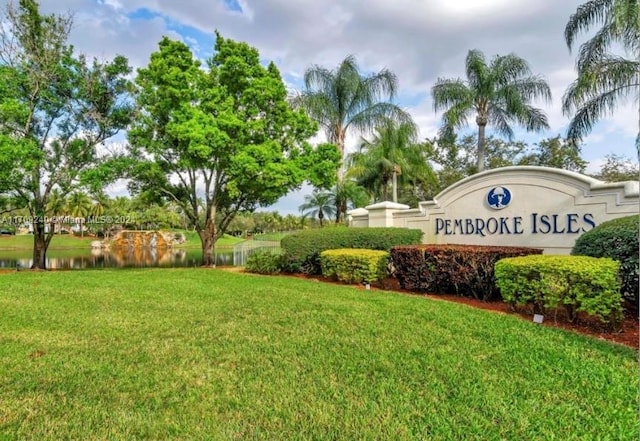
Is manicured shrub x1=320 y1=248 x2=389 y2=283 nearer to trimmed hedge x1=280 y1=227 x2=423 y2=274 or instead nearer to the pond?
trimmed hedge x1=280 y1=227 x2=423 y2=274

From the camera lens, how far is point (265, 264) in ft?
36.2

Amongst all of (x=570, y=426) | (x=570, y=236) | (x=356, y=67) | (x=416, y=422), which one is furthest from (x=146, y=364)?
(x=356, y=67)

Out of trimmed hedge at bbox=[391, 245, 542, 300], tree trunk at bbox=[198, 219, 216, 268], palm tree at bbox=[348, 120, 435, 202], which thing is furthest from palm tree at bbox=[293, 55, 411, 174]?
trimmed hedge at bbox=[391, 245, 542, 300]

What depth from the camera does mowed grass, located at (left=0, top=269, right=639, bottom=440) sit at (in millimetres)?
2385

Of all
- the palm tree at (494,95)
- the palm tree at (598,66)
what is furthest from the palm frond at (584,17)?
the palm tree at (494,95)

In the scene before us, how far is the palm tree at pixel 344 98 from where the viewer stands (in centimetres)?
1580

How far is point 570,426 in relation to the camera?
7.79 ft

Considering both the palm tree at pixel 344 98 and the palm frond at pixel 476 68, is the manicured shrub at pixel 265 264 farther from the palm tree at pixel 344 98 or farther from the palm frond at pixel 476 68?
the palm frond at pixel 476 68

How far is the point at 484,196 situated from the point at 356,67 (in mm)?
9689

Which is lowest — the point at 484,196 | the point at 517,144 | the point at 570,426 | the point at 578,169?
the point at 570,426

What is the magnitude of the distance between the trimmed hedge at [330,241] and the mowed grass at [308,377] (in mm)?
3648

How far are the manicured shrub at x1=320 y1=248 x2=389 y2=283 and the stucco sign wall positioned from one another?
Answer: 79.2 inches

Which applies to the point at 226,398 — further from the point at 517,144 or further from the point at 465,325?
the point at 517,144

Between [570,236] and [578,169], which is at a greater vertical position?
[578,169]
